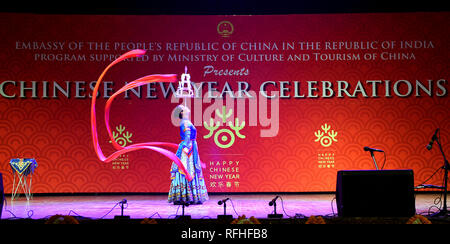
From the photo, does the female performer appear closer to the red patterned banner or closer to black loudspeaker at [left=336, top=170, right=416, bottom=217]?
the red patterned banner

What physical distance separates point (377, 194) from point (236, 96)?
12.4 ft

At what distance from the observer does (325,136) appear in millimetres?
7246

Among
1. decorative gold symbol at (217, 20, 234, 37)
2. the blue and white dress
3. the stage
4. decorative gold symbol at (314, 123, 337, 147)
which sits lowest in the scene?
→ the stage

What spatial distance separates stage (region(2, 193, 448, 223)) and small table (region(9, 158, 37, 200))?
5.7 inches

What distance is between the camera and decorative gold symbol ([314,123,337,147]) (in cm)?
724

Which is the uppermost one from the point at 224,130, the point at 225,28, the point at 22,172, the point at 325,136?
the point at 225,28

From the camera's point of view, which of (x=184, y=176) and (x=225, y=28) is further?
(x=225, y=28)

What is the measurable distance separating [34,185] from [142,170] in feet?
6.45

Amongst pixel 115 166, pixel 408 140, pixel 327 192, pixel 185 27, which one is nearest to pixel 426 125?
pixel 408 140

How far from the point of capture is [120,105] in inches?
286

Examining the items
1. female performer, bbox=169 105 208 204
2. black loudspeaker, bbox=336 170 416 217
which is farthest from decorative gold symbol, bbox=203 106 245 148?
black loudspeaker, bbox=336 170 416 217

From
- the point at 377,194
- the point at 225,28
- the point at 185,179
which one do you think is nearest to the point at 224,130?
the point at 185,179

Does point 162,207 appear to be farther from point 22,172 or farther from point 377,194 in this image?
point 377,194
